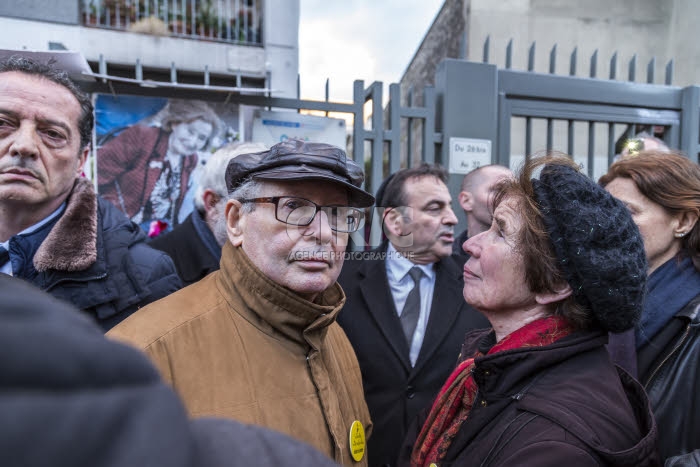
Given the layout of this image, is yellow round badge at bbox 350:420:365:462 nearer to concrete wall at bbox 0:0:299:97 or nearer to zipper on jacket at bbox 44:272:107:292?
zipper on jacket at bbox 44:272:107:292

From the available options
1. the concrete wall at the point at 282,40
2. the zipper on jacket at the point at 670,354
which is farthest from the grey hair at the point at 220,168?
the concrete wall at the point at 282,40

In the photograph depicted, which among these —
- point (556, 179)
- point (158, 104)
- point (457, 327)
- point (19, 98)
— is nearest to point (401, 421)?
point (457, 327)

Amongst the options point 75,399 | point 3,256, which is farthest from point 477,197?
point 75,399

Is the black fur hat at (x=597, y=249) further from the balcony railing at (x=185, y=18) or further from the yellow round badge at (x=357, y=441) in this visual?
the balcony railing at (x=185, y=18)

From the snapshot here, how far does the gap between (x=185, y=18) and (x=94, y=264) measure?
9993mm

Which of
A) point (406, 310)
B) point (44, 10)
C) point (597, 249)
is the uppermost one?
point (44, 10)

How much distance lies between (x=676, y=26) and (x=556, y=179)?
10165mm

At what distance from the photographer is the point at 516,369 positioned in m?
1.33

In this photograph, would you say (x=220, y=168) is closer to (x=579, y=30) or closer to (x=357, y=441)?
(x=357, y=441)

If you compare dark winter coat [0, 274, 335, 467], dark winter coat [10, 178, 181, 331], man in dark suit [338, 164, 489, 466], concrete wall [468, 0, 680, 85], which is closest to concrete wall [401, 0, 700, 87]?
concrete wall [468, 0, 680, 85]

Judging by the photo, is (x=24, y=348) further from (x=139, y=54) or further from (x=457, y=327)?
(x=139, y=54)

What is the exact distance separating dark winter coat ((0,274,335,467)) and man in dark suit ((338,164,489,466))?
6.91 ft

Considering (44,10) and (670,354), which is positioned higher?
(44,10)

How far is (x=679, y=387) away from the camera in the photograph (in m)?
1.67
